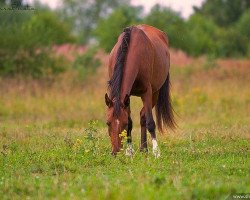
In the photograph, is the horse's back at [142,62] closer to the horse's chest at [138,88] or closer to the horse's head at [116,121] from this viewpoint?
the horse's chest at [138,88]

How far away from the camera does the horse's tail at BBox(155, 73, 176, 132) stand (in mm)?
12742

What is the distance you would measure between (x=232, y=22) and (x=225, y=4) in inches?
95.4

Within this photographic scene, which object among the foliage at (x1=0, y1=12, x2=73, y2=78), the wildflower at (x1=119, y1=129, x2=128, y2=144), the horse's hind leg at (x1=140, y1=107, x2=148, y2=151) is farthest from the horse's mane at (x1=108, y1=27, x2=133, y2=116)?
the foliage at (x1=0, y1=12, x2=73, y2=78)

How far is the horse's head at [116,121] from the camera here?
31.3 feet

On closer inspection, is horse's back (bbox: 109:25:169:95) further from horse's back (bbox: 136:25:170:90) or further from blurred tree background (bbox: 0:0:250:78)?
blurred tree background (bbox: 0:0:250:78)

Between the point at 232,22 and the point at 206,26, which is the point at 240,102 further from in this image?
the point at 232,22

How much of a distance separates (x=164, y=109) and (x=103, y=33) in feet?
87.5

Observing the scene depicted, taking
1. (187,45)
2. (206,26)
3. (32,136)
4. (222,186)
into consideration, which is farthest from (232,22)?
(222,186)

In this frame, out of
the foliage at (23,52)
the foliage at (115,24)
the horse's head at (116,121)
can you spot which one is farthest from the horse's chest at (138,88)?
the foliage at (115,24)

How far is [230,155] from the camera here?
10.0m

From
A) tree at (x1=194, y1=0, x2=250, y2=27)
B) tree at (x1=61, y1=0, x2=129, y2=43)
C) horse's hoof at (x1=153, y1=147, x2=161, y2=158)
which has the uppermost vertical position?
tree at (x1=61, y1=0, x2=129, y2=43)

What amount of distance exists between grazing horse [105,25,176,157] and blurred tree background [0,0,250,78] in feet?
12.5

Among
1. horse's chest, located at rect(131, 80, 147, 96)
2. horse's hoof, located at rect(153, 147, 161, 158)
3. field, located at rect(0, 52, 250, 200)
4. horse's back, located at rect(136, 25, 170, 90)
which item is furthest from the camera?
horse's back, located at rect(136, 25, 170, 90)

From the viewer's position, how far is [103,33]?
39.0m
